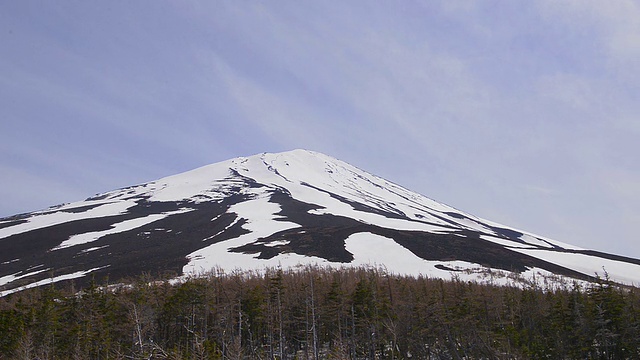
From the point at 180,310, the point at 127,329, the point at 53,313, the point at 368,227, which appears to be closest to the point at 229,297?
the point at 180,310

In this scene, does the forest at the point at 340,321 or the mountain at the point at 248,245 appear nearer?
the forest at the point at 340,321

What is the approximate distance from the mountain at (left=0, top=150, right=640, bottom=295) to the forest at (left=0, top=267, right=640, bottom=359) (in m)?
17.7

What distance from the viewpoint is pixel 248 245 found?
80.2 meters

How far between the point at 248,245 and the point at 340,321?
40170 mm

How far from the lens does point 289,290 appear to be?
49.6 metres

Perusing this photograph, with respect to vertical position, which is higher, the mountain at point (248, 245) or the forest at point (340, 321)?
the mountain at point (248, 245)

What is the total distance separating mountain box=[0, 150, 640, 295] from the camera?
227 feet

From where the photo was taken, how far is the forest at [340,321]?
1351 inches

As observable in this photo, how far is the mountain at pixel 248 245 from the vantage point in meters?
69.2

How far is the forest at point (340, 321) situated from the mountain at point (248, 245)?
17.7m

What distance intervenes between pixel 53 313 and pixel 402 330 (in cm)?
3078

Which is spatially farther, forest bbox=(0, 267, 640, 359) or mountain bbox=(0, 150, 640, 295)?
mountain bbox=(0, 150, 640, 295)

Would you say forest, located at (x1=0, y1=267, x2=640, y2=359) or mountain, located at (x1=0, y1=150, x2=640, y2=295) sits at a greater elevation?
mountain, located at (x1=0, y1=150, x2=640, y2=295)

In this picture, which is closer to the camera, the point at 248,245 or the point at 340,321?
the point at 340,321
